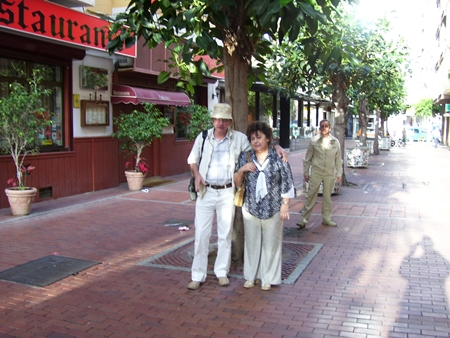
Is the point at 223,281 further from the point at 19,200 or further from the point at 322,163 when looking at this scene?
the point at 19,200

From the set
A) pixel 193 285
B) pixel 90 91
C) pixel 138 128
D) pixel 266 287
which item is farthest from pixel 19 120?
pixel 266 287

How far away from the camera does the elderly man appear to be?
537 centimetres

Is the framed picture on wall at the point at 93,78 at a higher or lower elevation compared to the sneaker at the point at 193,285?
higher

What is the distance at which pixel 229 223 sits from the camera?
5430 mm

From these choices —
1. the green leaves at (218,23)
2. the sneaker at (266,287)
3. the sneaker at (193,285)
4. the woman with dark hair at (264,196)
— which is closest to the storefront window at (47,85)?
the green leaves at (218,23)

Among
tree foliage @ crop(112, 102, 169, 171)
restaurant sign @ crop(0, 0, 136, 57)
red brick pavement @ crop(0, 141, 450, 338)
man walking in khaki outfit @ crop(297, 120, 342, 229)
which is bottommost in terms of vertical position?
red brick pavement @ crop(0, 141, 450, 338)

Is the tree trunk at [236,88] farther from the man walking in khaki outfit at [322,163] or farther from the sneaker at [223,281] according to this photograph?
the man walking in khaki outfit at [322,163]

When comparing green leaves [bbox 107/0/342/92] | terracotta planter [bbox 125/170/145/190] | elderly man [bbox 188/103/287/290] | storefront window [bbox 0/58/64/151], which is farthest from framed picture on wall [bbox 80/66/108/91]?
elderly man [bbox 188/103/287/290]

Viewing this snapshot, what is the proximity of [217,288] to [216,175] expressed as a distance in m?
1.22

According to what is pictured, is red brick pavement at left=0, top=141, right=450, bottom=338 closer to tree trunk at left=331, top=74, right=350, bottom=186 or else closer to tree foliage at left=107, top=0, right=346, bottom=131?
tree foliage at left=107, top=0, right=346, bottom=131

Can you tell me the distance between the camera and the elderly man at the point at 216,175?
17.6 ft

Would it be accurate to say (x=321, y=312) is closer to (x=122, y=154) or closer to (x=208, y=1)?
(x=208, y=1)

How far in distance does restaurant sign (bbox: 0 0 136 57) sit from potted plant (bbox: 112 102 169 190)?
1917 millimetres

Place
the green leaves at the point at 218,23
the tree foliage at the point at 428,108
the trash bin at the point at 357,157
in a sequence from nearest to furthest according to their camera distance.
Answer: the green leaves at the point at 218,23, the trash bin at the point at 357,157, the tree foliage at the point at 428,108
